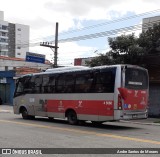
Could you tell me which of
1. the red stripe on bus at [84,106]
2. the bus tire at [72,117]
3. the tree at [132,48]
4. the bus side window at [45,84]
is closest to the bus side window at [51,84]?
the bus side window at [45,84]

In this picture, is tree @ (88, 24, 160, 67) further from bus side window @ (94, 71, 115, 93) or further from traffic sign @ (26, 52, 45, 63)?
traffic sign @ (26, 52, 45, 63)

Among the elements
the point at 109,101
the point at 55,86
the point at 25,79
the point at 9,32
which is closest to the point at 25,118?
the point at 25,79

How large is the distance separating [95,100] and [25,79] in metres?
7.01

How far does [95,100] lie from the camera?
17.2 metres

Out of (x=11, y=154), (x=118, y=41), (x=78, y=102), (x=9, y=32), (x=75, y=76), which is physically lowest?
(x=11, y=154)

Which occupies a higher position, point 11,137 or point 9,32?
point 9,32

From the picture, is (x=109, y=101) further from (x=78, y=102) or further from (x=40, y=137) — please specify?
(x=40, y=137)

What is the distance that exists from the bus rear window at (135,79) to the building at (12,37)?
376 ft

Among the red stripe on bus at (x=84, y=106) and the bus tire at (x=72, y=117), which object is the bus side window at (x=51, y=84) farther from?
the bus tire at (x=72, y=117)

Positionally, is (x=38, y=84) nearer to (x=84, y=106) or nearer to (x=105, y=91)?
(x=84, y=106)

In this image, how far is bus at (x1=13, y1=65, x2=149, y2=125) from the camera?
1622cm

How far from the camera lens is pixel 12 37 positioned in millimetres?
139875

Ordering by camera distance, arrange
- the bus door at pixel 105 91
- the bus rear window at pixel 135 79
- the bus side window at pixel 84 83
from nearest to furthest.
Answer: the bus door at pixel 105 91 < the bus rear window at pixel 135 79 < the bus side window at pixel 84 83

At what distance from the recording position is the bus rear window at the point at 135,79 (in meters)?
16.5
